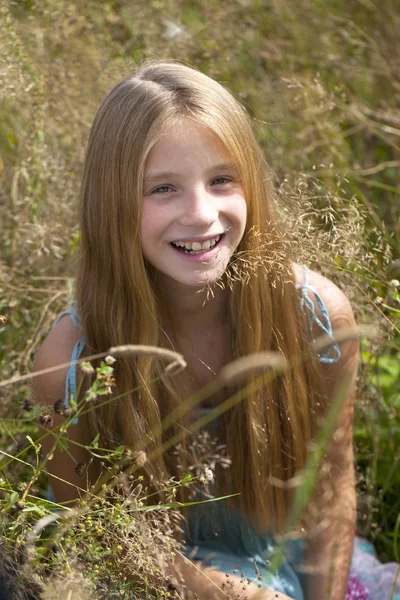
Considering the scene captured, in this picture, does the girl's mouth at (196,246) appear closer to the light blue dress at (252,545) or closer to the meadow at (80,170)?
the meadow at (80,170)

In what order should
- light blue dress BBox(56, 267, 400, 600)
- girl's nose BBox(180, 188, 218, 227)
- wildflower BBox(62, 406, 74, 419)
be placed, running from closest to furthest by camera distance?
wildflower BBox(62, 406, 74, 419)
girl's nose BBox(180, 188, 218, 227)
light blue dress BBox(56, 267, 400, 600)

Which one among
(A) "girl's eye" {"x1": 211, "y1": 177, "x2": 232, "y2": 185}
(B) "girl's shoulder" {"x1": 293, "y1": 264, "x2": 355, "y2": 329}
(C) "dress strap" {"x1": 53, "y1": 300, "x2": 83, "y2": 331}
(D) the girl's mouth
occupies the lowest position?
(C) "dress strap" {"x1": 53, "y1": 300, "x2": 83, "y2": 331}

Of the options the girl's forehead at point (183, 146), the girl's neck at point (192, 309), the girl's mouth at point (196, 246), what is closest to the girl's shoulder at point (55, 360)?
the girl's neck at point (192, 309)

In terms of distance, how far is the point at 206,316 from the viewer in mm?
1933

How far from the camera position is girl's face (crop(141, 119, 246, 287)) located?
1.66 m

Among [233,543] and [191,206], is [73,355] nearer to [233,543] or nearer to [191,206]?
[191,206]

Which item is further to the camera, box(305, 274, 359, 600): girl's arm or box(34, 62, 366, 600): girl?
box(305, 274, 359, 600): girl's arm

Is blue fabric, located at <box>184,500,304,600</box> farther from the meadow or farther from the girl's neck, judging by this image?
the girl's neck

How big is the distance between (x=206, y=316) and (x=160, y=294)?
14 centimetres

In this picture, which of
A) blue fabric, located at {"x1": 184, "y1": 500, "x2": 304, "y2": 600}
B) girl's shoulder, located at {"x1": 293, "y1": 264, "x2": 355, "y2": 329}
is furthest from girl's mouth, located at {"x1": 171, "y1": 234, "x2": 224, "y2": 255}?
blue fabric, located at {"x1": 184, "y1": 500, "x2": 304, "y2": 600}

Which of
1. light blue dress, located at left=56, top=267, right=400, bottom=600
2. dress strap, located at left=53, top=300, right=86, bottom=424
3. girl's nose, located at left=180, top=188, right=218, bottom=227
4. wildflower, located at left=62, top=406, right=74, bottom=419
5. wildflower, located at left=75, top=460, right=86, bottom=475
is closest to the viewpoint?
wildflower, located at left=62, top=406, right=74, bottom=419

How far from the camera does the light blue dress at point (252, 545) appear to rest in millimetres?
1878

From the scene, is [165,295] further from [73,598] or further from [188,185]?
[73,598]

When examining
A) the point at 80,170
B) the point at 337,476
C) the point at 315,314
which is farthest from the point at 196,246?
the point at 80,170
